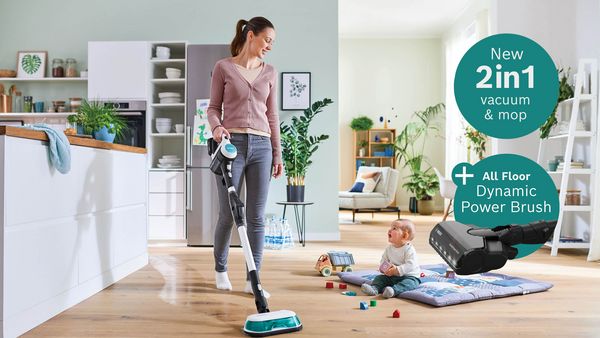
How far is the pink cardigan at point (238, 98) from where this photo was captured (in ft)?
8.50

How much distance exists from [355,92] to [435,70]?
138 centimetres

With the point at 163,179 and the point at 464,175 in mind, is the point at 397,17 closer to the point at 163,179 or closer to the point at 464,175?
the point at 163,179

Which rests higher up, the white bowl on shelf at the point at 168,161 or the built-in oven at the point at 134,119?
the built-in oven at the point at 134,119

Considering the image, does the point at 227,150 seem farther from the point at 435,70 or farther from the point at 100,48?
the point at 435,70

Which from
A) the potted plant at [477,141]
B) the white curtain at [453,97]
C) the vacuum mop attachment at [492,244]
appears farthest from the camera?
the white curtain at [453,97]

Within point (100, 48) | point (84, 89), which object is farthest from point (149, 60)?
point (84, 89)

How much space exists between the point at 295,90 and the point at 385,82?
436 centimetres

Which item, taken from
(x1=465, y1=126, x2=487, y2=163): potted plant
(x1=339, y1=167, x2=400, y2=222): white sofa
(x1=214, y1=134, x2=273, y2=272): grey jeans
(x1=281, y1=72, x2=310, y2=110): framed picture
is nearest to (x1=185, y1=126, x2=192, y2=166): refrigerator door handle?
(x1=281, y1=72, x2=310, y2=110): framed picture

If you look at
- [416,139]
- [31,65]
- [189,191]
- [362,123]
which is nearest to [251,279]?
[189,191]

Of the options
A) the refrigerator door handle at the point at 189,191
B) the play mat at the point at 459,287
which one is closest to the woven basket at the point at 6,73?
the refrigerator door handle at the point at 189,191

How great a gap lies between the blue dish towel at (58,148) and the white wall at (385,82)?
23.0ft

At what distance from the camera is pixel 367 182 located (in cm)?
734

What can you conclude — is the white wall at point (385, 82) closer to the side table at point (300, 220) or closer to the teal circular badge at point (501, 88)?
the side table at point (300, 220)

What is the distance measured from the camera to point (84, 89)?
17.4 ft
